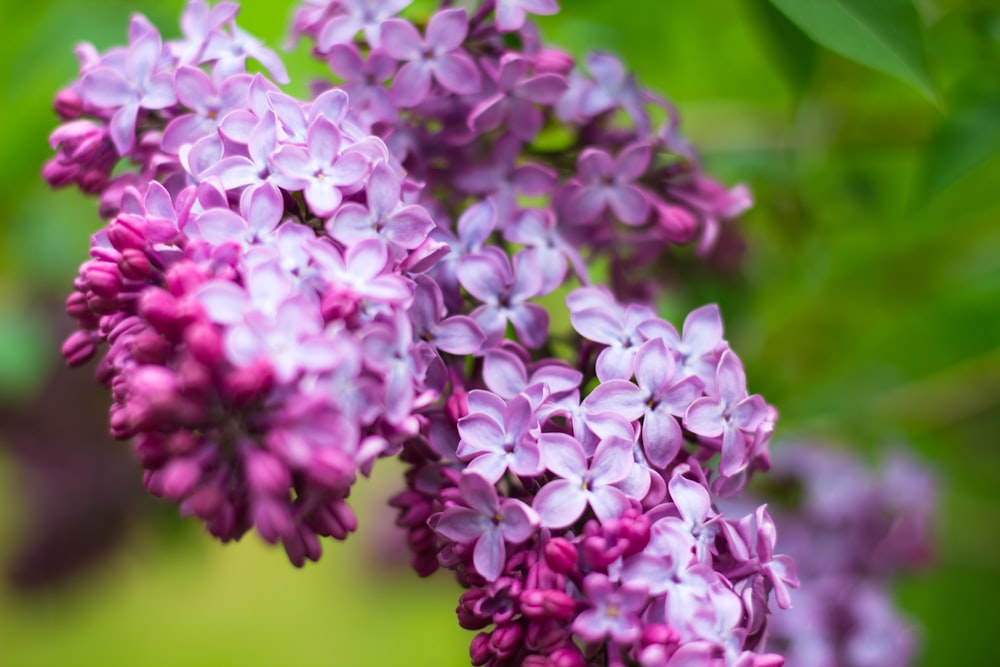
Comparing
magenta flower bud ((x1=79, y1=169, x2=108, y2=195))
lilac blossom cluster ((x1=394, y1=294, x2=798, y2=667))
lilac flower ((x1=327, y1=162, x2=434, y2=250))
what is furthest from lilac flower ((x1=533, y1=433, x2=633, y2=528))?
magenta flower bud ((x1=79, y1=169, x2=108, y2=195))

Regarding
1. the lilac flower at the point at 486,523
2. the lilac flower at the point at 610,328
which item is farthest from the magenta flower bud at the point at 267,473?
the lilac flower at the point at 610,328

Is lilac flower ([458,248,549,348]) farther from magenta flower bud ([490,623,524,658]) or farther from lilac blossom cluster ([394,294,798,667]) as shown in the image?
magenta flower bud ([490,623,524,658])

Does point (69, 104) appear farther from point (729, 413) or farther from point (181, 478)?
point (729, 413)

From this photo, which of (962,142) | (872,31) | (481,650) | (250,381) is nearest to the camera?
(250,381)

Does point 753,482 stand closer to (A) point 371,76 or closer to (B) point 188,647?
(A) point 371,76

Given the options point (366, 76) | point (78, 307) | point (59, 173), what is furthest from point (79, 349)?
point (366, 76)

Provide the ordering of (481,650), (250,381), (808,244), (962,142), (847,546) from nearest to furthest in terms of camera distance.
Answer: (250,381), (481,650), (962,142), (847,546), (808,244)
